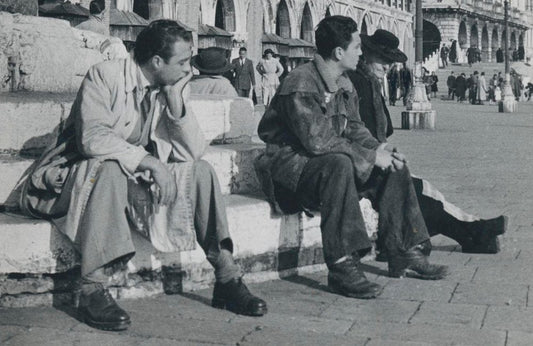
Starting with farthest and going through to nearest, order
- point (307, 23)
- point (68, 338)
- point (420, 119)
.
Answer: point (307, 23) → point (420, 119) → point (68, 338)

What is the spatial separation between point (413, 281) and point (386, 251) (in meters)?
0.21

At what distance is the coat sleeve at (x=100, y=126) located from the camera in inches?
163

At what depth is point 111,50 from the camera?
20.3 feet

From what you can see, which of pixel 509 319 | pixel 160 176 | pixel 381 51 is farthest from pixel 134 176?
pixel 381 51

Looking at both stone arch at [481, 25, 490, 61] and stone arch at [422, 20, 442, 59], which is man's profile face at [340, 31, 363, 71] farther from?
stone arch at [481, 25, 490, 61]

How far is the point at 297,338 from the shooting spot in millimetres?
3865

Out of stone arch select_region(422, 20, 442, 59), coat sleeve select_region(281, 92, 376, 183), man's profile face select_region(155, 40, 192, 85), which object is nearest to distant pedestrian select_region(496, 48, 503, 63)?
stone arch select_region(422, 20, 442, 59)

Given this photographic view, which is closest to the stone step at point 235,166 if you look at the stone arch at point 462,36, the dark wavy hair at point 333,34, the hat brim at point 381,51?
the dark wavy hair at point 333,34

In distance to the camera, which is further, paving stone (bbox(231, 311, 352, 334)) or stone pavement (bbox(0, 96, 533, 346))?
paving stone (bbox(231, 311, 352, 334))

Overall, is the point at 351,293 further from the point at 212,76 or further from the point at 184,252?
the point at 212,76

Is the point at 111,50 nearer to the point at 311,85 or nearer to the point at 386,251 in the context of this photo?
the point at 311,85

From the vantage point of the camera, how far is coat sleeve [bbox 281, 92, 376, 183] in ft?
15.5

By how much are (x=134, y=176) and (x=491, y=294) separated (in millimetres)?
1840

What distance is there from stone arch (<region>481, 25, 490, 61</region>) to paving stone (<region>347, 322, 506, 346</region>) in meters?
68.9
